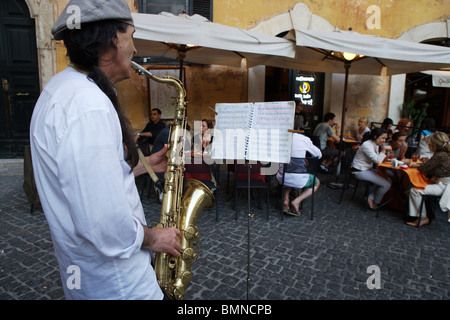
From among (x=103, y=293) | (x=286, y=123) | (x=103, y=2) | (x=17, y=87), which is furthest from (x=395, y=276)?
(x=17, y=87)

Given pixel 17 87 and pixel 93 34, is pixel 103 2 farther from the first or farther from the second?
pixel 17 87

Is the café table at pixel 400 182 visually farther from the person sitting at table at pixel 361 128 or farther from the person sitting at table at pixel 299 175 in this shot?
the person sitting at table at pixel 361 128

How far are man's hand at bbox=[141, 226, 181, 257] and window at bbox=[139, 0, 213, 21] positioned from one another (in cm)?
683

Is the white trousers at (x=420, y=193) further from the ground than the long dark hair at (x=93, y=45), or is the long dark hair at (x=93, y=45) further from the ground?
the long dark hair at (x=93, y=45)

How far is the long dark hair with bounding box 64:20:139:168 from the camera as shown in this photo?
1.04 meters

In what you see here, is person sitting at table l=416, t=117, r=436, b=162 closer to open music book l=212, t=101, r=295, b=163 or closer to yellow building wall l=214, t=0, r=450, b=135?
yellow building wall l=214, t=0, r=450, b=135

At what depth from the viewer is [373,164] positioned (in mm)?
5398

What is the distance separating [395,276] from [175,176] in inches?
104

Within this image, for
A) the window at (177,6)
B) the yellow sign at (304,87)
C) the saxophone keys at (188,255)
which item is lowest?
the saxophone keys at (188,255)

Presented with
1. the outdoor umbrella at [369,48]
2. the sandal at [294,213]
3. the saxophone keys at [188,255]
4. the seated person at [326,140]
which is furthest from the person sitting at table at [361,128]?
the saxophone keys at [188,255]

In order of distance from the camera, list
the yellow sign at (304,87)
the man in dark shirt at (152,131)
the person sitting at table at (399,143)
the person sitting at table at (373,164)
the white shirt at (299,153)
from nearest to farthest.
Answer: the white shirt at (299,153)
the person sitting at table at (373,164)
the person sitting at table at (399,143)
the man in dark shirt at (152,131)
the yellow sign at (304,87)

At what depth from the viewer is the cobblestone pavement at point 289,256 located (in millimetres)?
2789

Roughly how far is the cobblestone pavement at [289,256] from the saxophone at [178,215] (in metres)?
0.70

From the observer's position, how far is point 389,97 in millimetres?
9000
